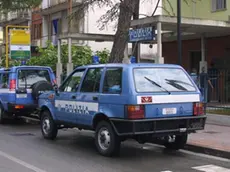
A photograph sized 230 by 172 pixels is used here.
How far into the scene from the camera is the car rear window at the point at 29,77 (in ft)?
46.1

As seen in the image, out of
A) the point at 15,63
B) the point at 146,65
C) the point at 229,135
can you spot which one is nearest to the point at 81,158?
the point at 146,65

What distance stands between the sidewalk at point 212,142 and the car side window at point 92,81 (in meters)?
2.59

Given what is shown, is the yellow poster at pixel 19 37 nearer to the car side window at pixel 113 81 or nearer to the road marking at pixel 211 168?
the car side window at pixel 113 81

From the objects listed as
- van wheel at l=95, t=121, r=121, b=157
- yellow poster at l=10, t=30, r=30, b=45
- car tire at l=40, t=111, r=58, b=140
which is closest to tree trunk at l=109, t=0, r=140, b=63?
car tire at l=40, t=111, r=58, b=140

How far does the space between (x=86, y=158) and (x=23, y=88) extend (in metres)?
5.71

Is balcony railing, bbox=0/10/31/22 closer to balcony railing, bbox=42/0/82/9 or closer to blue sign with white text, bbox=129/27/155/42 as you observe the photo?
balcony railing, bbox=42/0/82/9

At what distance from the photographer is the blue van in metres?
13.8

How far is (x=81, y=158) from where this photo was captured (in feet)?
29.3

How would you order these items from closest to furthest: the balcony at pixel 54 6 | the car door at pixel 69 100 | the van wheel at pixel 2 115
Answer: the car door at pixel 69 100 < the van wheel at pixel 2 115 < the balcony at pixel 54 6

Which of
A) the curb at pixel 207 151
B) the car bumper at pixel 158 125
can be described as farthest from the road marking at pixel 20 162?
the curb at pixel 207 151

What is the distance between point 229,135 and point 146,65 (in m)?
3.72

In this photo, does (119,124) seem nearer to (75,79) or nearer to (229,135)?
(75,79)

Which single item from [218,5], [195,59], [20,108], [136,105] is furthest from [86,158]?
[195,59]

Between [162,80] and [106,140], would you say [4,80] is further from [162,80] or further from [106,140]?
[162,80]
